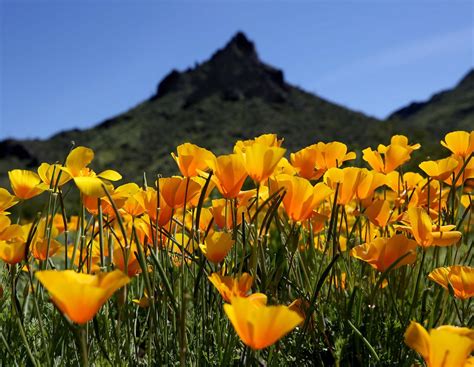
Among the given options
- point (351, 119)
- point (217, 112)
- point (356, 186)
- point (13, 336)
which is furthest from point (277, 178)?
point (217, 112)

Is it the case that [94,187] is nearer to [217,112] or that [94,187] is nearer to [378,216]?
[378,216]

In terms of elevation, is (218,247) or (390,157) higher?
(390,157)

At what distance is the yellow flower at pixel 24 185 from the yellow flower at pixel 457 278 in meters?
0.91

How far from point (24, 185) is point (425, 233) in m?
0.94

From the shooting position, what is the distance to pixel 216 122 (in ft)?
144

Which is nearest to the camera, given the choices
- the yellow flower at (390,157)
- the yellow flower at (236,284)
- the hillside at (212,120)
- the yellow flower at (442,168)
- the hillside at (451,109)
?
the yellow flower at (236,284)

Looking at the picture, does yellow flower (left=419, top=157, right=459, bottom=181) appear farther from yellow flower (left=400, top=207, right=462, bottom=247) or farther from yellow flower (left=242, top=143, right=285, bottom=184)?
yellow flower (left=242, top=143, right=285, bottom=184)

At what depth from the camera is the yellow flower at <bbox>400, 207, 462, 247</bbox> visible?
1.12 meters

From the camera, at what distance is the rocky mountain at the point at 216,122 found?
3869 centimetres

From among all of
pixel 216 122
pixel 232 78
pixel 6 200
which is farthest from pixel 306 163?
pixel 232 78

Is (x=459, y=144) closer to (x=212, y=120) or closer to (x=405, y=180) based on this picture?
(x=405, y=180)

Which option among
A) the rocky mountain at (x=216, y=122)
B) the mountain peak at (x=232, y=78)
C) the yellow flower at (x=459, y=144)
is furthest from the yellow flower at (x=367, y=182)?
the mountain peak at (x=232, y=78)

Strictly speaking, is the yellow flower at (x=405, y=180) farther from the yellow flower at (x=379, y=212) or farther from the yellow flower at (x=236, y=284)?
the yellow flower at (x=236, y=284)

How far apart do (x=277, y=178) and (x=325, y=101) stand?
45.4m
